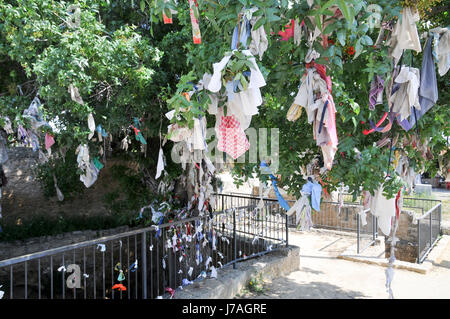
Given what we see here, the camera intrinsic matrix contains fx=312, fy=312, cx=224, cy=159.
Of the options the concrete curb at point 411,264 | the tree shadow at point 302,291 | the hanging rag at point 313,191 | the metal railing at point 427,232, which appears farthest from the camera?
the metal railing at point 427,232

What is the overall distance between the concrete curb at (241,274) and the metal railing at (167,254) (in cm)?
15

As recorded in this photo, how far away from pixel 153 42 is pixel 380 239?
751cm

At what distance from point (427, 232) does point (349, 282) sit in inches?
149

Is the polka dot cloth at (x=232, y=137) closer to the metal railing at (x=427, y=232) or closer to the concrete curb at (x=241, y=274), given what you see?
the concrete curb at (x=241, y=274)

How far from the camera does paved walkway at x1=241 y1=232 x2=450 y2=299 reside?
5148 mm

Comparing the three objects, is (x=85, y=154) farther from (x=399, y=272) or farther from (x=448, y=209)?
(x=448, y=209)

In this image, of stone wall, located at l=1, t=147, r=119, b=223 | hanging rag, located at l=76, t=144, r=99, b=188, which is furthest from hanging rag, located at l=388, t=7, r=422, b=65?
stone wall, located at l=1, t=147, r=119, b=223

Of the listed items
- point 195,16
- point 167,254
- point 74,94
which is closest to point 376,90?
point 195,16

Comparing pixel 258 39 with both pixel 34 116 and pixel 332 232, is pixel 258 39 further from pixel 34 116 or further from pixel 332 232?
pixel 332 232

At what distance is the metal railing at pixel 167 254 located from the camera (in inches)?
158

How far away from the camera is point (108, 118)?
4.50 metres

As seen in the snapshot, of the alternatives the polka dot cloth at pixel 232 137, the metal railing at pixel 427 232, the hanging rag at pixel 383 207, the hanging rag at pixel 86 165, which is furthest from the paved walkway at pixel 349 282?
the hanging rag at pixel 86 165
